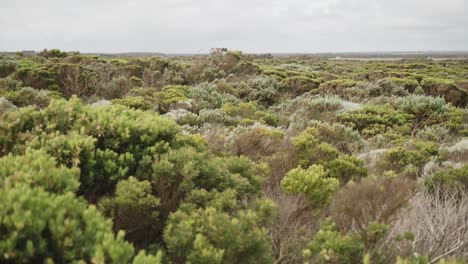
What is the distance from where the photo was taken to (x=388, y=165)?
24.0 ft

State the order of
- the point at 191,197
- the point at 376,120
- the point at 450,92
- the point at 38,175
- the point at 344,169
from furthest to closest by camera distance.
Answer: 1. the point at 450,92
2. the point at 376,120
3. the point at 344,169
4. the point at 191,197
5. the point at 38,175

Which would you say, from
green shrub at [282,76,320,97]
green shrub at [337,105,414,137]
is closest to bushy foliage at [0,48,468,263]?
green shrub at [337,105,414,137]

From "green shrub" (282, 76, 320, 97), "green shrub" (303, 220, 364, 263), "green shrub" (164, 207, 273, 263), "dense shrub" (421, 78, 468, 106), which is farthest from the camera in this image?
"green shrub" (282, 76, 320, 97)

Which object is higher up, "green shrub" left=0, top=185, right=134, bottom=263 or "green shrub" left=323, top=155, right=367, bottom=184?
"green shrub" left=0, top=185, right=134, bottom=263

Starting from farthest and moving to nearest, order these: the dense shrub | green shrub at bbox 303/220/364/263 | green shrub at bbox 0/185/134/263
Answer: the dense shrub
green shrub at bbox 303/220/364/263
green shrub at bbox 0/185/134/263

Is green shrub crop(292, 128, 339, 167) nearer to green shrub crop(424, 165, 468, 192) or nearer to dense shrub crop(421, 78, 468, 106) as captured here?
green shrub crop(424, 165, 468, 192)

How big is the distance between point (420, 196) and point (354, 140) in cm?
490

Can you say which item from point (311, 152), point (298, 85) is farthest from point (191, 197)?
A: point (298, 85)

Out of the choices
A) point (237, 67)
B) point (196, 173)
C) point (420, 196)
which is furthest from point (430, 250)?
point (237, 67)

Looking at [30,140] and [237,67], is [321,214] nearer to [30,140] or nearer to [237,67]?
[30,140]

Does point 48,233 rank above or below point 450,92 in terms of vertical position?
above

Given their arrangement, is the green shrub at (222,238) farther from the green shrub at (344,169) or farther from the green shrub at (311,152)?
the green shrub at (311,152)

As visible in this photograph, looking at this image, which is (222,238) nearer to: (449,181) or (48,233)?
(48,233)

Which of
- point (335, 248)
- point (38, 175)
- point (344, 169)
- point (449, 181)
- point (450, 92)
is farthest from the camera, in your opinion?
point (450, 92)
